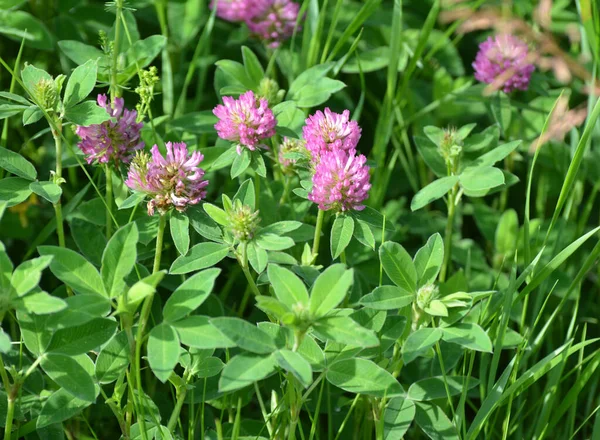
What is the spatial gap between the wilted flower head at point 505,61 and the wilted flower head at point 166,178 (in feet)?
3.83

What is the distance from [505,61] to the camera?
2.55 m

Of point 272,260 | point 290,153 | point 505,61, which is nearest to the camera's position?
point 272,260

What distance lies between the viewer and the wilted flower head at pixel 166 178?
1.76 metres

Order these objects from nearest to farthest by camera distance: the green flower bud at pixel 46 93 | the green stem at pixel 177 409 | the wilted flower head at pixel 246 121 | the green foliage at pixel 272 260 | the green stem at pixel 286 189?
the green foliage at pixel 272 260 → the green stem at pixel 177 409 → the green flower bud at pixel 46 93 → the wilted flower head at pixel 246 121 → the green stem at pixel 286 189

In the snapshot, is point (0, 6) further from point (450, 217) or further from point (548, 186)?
point (548, 186)

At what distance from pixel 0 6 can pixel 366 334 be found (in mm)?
1586

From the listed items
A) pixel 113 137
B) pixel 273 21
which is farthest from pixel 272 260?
pixel 273 21

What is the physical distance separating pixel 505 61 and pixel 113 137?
129 centimetres

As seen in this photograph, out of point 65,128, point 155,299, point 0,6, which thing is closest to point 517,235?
point 155,299

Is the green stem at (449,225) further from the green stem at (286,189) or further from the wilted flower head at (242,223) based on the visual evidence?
the wilted flower head at (242,223)

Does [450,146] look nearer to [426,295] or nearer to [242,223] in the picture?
[426,295]

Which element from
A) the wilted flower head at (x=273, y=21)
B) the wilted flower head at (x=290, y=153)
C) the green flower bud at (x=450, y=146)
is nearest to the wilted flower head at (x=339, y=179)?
the wilted flower head at (x=290, y=153)

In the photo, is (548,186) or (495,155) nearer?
(495,155)

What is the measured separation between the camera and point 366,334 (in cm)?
149
